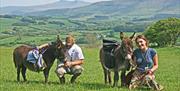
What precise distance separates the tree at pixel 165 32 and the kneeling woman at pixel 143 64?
78.9 meters

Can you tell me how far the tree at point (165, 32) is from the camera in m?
91.8

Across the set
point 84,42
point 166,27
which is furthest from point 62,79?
point 84,42

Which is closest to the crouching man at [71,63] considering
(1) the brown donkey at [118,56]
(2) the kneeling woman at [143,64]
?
(1) the brown donkey at [118,56]

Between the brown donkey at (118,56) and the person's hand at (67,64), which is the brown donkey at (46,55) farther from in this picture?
the brown donkey at (118,56)

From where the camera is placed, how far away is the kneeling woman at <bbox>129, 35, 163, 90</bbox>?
13.5 meters

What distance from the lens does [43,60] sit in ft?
49.0

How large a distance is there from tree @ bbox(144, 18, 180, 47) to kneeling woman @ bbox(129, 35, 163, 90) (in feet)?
259

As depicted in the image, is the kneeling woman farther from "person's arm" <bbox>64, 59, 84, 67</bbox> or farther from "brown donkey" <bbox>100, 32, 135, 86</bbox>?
"person's arm" <bbox>64, 59, 84, 67</bbox>

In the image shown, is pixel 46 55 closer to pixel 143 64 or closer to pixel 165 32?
pixel 143 64

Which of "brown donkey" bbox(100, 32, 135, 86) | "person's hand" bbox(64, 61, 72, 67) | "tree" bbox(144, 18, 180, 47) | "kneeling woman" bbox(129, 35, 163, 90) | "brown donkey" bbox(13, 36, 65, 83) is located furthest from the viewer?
"tree" bbox(144, 18, 180, 47)

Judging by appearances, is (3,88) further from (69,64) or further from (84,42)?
(84,42)

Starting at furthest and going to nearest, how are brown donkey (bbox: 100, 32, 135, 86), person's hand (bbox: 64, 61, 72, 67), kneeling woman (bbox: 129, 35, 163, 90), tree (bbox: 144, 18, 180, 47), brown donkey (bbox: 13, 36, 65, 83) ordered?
1. tree (bbox: 144, 18, 180, 47)
2. person's hand (bbox: 64, 61, 72, 67)
3. brown donkey (bbox: 13, 36, 65, 83)
4. kneeling woman (bbox: 129, 35, 163, 90)
5. brown donkey (bbox: 100, 32, 135, 86)

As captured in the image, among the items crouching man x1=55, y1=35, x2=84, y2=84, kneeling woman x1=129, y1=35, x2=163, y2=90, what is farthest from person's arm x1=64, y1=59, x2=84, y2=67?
kneeling woman x1=129, y1=35, x2=163, y2=90

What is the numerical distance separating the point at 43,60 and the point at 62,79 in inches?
Answer: 41.1
